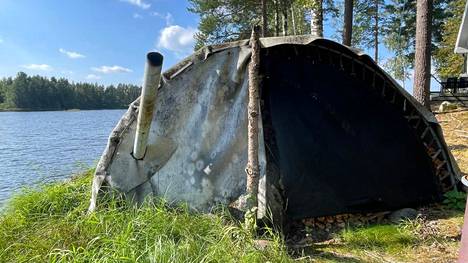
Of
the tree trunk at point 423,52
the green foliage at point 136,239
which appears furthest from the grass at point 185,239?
the tree trunk at point 423,52

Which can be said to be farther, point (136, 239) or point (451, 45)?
point (451, 45)

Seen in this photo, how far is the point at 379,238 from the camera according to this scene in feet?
11.4

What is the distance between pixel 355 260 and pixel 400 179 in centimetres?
166

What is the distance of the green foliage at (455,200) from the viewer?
4.19m

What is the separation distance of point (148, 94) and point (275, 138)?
1.45 m

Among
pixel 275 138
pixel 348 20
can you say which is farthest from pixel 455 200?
pixel 348 20

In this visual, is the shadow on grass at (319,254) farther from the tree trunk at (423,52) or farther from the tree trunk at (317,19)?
the tree trunk at (317,19)

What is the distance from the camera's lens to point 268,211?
138 inches

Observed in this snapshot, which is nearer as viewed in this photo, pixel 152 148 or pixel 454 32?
pixel 152 148

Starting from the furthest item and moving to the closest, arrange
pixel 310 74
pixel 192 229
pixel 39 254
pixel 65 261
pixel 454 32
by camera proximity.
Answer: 1. pixel 454 32
2. pixel 310 74
3. pixel 192 229
4. pixel 39 254
5. pixel 65 261

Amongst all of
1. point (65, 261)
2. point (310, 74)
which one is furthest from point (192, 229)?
point (310, 74)

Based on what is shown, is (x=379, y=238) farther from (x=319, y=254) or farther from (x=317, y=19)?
(x=317, y=19)

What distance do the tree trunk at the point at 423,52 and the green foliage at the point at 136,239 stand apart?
522 centimetres

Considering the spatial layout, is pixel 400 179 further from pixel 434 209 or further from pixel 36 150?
pixel 36 150
